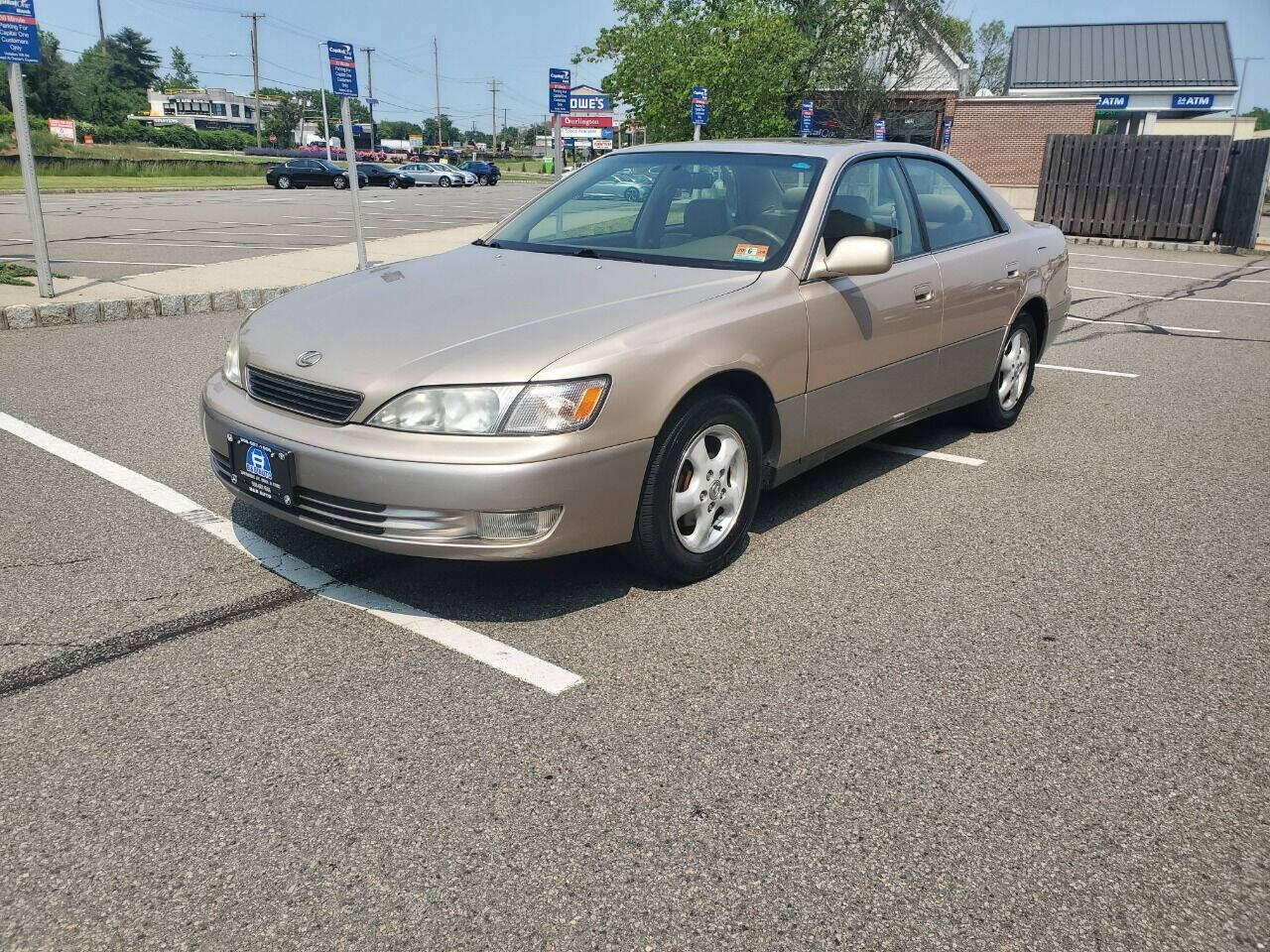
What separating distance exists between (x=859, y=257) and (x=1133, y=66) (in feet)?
166

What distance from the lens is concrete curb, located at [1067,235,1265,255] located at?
19172 millimetres

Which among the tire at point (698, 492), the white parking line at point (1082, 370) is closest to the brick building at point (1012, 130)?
the white parking line at point (1082, 370)

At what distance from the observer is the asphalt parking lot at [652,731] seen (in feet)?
7.14

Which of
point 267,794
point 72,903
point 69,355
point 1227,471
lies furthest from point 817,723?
point 69,355

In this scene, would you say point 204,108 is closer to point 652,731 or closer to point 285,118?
point 285,118

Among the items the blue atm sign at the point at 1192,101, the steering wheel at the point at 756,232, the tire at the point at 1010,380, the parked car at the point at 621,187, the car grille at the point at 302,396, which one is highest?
the blue atm sign at the point at 1192,101

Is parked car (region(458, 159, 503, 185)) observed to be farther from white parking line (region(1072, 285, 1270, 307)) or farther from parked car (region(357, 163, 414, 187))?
white parking line (region(1072, 285, 1270, 307))

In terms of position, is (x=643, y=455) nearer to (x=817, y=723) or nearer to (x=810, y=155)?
(x=817, y=723)

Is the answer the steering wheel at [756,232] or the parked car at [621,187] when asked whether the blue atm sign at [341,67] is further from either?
the steering wheel at [756,232]

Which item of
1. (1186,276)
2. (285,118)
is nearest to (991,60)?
(1186,276)

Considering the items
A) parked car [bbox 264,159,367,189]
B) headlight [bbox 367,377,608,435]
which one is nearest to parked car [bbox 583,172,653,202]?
headlight [bbox 367,377,608,435]

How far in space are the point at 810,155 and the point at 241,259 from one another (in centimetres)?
1146

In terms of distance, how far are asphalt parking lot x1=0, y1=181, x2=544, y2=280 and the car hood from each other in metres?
9.32

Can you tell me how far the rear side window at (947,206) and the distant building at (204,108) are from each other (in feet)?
517
